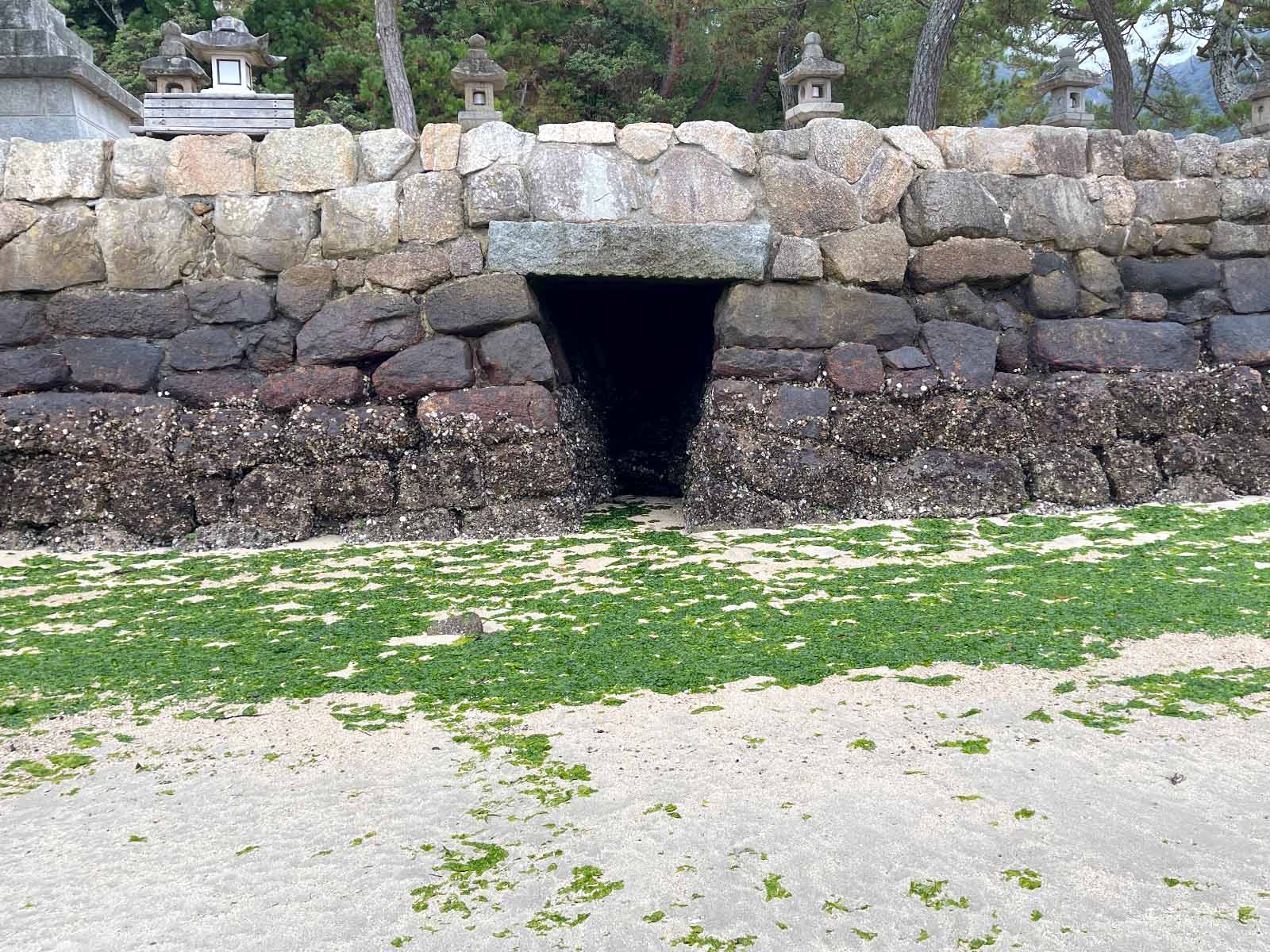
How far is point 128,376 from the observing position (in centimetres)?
604

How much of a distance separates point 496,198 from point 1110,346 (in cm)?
366

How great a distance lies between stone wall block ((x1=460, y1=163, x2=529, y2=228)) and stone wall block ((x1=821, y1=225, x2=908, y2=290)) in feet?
5.66

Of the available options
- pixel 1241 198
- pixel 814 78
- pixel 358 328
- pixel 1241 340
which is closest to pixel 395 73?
pixel 814 78

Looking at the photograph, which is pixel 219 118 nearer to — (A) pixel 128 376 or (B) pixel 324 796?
(A) pixel 128 376

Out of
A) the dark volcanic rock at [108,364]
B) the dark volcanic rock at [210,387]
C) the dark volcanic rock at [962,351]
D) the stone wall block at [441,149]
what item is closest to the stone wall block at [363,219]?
the stone wall block at [441,149]

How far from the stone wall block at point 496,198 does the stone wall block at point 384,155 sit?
0.43m

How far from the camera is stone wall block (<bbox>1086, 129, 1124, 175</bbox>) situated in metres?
6.47

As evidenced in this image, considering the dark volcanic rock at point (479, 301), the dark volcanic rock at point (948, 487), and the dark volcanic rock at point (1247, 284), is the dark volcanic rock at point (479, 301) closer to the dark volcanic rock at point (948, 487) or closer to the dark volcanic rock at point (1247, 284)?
the dark volcanic rock at point (948, 487)

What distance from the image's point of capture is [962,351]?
6.28 metres

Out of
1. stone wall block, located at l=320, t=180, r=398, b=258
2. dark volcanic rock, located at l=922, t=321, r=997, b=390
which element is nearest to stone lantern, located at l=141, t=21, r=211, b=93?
stone wall block, located at l=320, t=180, r=398, b=258

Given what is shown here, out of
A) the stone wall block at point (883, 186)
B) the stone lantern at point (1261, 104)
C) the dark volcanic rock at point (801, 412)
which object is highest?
the stone lantern at point (1261, 104)

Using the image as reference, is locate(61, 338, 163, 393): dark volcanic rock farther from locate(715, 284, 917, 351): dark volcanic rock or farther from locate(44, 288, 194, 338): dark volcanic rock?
locate(715, 284, 917, 351): dark volcanic rock

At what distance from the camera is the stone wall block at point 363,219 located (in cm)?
609

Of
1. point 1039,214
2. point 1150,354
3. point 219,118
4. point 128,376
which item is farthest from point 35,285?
point 1150,354
